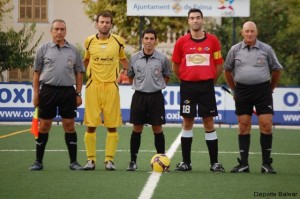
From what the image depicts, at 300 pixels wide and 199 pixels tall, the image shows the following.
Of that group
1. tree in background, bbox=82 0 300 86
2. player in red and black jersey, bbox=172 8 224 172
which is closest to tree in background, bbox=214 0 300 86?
tree in background, bbox=82 0 300 86

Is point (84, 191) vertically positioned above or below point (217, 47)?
below

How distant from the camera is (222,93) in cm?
2652

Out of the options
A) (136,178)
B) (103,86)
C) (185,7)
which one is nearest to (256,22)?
(185,7)

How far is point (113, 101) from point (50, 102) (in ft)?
2.90

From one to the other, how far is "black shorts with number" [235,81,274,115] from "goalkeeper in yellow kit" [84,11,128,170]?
5.69 feet

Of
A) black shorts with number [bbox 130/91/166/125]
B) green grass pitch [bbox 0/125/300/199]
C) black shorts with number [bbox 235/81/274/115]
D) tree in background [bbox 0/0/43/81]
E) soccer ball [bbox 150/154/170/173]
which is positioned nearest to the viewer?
green grass pitch [bbox 0/125/300/199]

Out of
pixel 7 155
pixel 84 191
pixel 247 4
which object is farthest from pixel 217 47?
pixel 247 4

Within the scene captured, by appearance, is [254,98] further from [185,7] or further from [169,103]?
[185,7]

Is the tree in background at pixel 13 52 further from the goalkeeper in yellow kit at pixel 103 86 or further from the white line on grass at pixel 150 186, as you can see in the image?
the white line on grass at pixel 150 186

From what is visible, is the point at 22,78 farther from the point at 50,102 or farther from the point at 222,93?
the point at 50,102

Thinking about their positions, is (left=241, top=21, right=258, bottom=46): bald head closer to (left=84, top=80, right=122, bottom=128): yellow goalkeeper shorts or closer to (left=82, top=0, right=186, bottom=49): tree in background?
(left=84, top=80, right=122, bottom=128): yellow goalkeeper shorts

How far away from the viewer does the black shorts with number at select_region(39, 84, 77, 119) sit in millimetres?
13648

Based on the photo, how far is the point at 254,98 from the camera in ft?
44.7

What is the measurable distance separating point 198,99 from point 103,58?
145 centimetres
